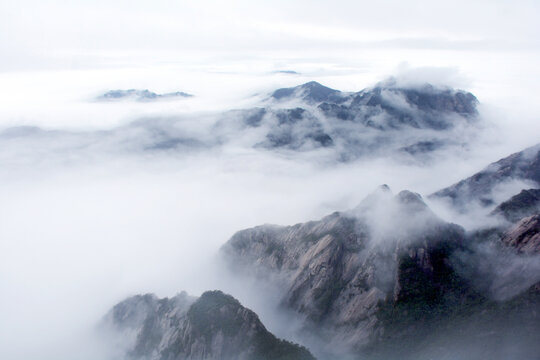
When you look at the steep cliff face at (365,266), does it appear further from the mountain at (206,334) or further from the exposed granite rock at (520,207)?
the mountain at (206,334)

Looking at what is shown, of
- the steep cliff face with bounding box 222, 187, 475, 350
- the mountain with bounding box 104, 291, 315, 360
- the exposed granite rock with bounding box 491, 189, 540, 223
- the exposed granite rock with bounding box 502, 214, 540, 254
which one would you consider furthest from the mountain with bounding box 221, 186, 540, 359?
the mountain with bounding box 104, 291, 315, 360

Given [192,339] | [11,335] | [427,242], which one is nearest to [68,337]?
[11,335]

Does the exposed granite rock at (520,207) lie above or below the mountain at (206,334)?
above

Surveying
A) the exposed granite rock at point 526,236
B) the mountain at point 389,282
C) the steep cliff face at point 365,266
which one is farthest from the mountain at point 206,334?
the exposed granite rock at point 526,236

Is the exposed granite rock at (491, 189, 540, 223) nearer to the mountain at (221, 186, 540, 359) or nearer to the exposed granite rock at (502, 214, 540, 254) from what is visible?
the exposed granite rock at (502, 214, 540, 254)

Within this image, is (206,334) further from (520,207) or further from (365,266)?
(520,207)

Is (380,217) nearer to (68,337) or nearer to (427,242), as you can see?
(427,242)

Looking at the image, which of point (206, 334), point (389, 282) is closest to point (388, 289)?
point (389, 282)
